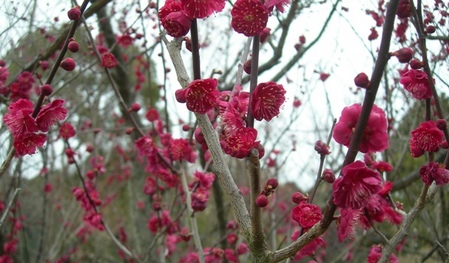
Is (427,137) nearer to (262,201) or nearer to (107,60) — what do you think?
(262,201)

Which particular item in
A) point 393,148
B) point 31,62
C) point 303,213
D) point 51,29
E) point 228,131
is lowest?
point 303,213

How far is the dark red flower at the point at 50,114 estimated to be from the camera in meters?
1.80

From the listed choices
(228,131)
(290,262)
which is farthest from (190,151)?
(228,131)

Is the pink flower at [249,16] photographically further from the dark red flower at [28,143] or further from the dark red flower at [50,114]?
the dark red flower at [28,143]

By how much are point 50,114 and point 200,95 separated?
70 centimetres

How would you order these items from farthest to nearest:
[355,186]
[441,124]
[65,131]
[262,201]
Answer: [65,131], [441,124], [262,201], [355,186]

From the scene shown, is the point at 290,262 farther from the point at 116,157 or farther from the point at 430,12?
the point at 116,157

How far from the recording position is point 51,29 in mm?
3816

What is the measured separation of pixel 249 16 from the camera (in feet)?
4.69

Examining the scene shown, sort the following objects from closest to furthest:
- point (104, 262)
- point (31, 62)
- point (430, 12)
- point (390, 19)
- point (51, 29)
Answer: point (390, 19) < point (430, 12) < point (31, 62) < point (51, 29) < point (104, 262)

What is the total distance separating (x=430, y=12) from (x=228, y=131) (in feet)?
5.17

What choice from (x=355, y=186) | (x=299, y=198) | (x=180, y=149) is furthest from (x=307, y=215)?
(x=180, y=149)

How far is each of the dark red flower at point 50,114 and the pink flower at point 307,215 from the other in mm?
974

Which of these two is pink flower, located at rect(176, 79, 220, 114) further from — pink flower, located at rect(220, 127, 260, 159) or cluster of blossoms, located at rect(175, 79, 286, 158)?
pink flower, located at rect(220, 127, 260, 159)
